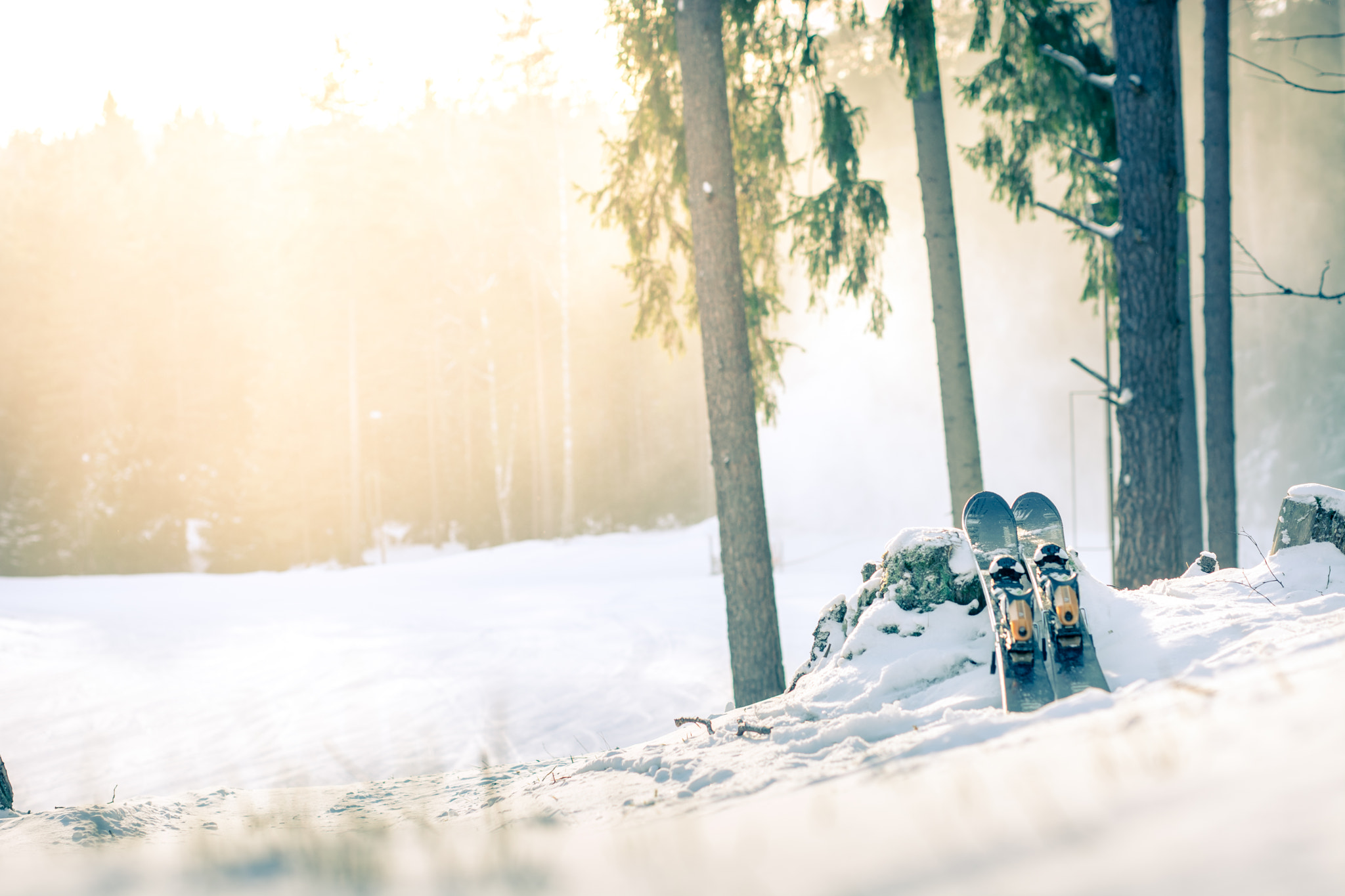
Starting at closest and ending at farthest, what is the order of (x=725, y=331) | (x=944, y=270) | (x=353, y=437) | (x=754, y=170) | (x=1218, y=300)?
(x=725, y=331), (x=944, y=270), (x=754, y=170), (x=1218, y=300), (x=353, y=437)

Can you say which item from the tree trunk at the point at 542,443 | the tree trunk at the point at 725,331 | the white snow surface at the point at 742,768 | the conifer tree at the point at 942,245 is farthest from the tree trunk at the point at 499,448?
the tree trunk at the point at 725,331

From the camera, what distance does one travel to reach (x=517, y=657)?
9875 mm

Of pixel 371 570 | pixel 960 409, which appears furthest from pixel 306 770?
pixel 371 570

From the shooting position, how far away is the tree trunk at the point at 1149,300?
229 inches

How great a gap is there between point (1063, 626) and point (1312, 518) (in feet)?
5.67

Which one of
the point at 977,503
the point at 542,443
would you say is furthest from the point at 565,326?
the point at 977,503

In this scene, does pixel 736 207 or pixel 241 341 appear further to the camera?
pixel 241 341

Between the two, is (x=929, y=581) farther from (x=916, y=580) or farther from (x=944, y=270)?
(x=944, y=270)

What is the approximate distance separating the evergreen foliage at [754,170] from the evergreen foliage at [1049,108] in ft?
5.01

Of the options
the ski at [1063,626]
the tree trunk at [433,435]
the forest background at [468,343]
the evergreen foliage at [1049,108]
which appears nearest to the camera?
the ski at [1063,626]

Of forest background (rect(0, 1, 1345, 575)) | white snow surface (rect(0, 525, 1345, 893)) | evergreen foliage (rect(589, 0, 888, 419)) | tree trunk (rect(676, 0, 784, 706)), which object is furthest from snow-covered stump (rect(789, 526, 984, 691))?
forest background (rect(0, 1, 1345, 575))

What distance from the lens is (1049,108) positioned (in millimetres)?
7559

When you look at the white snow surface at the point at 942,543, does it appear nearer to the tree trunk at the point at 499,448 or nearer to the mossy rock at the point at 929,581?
the mossy rock at the point at 929,581

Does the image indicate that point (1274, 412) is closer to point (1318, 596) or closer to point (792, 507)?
point (792, 507)
